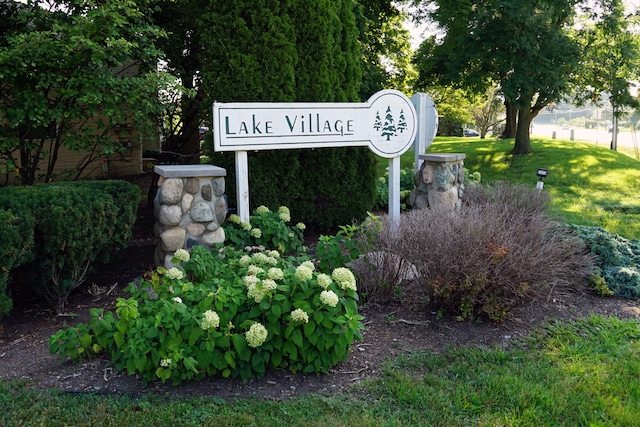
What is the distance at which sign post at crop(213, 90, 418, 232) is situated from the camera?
4.89 meters

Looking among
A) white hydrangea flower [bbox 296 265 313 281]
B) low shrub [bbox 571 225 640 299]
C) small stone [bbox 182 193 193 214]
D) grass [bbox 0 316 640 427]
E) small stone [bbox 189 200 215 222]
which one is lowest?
grass [bbox 0 316 640 427]

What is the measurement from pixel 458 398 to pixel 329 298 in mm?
851

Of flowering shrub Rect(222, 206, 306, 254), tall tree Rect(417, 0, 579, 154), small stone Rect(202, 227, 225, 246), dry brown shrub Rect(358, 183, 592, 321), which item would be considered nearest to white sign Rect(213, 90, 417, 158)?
flowering shrub Rect(222, 206, 306, 254)

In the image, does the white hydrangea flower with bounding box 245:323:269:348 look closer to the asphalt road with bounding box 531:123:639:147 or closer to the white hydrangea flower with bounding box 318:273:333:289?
the white hydrangea flower with bounding box 318:273:333:289

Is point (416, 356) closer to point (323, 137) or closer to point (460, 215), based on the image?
point (460, 215)

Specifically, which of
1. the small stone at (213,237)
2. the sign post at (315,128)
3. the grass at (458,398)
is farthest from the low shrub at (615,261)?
the small stone at (213,237)

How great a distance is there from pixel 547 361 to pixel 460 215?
1415 mm

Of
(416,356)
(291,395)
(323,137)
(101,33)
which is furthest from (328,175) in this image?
(291,395)

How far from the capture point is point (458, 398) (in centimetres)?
284

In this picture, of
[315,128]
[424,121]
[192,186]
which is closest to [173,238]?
[192,186]

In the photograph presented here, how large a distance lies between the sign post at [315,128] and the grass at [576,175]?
2723 mm

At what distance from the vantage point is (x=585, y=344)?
11.5ft

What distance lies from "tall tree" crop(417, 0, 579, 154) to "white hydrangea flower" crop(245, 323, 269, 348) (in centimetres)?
1009

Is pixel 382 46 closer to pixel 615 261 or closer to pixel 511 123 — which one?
pixel 511 123
